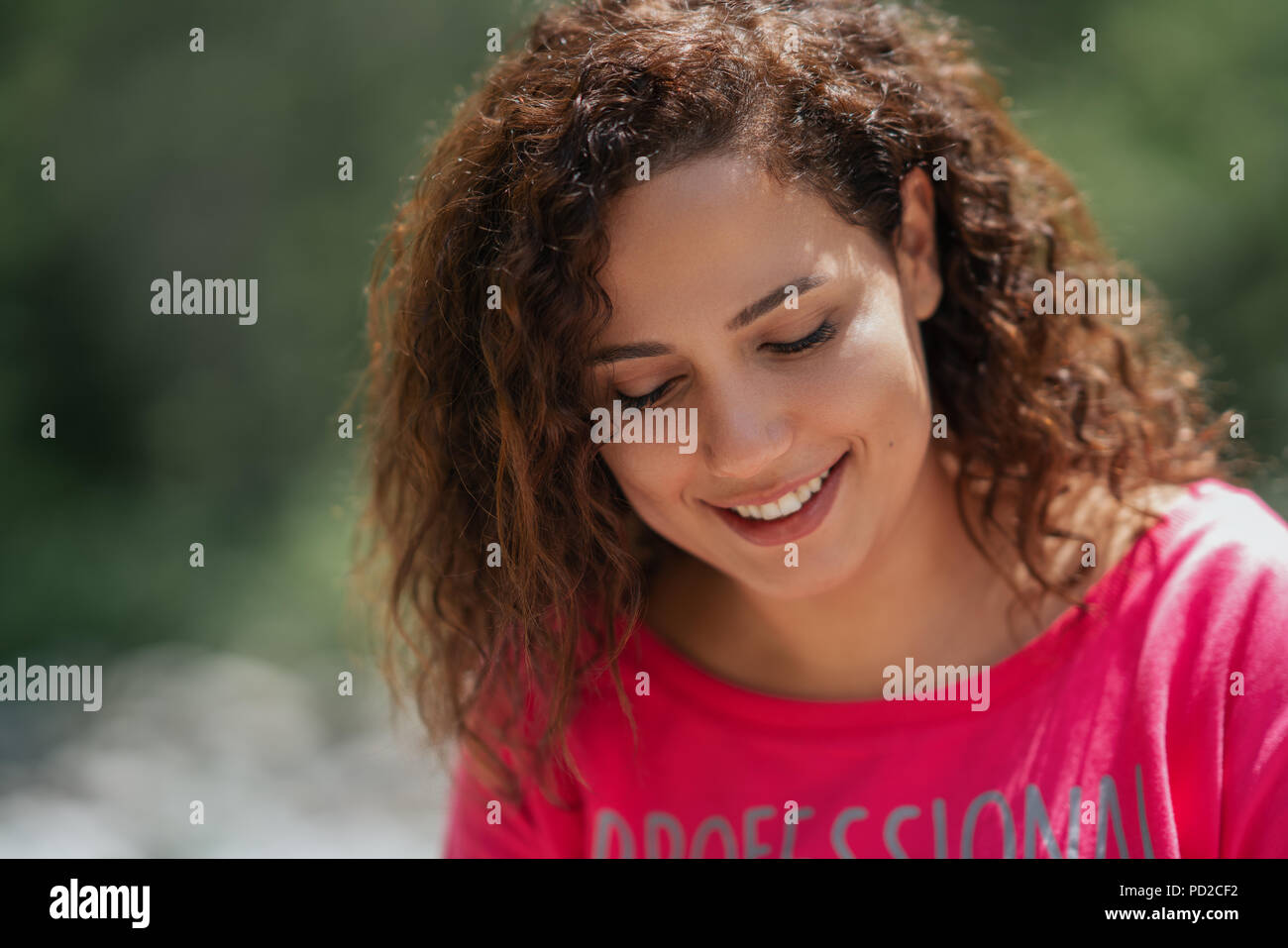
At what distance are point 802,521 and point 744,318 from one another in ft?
0.92

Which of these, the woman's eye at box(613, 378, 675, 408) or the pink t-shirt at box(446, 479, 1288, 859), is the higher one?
the woman's eye at box(613, 378, 675, 408)

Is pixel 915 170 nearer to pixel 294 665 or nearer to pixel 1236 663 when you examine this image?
pixel 1236 663

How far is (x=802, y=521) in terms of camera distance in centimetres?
150

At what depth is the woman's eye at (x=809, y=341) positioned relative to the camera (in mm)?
1424

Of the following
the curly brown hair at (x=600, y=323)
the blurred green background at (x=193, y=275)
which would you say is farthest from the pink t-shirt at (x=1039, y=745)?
the blurred green background at (x=193, y=275)

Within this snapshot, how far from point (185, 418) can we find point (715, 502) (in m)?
Result: 2.99

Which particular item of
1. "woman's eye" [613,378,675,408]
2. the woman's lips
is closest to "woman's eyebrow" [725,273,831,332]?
"woman's eye" [613,378,675,408]

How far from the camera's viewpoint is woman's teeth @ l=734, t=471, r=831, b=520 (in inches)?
58.8
